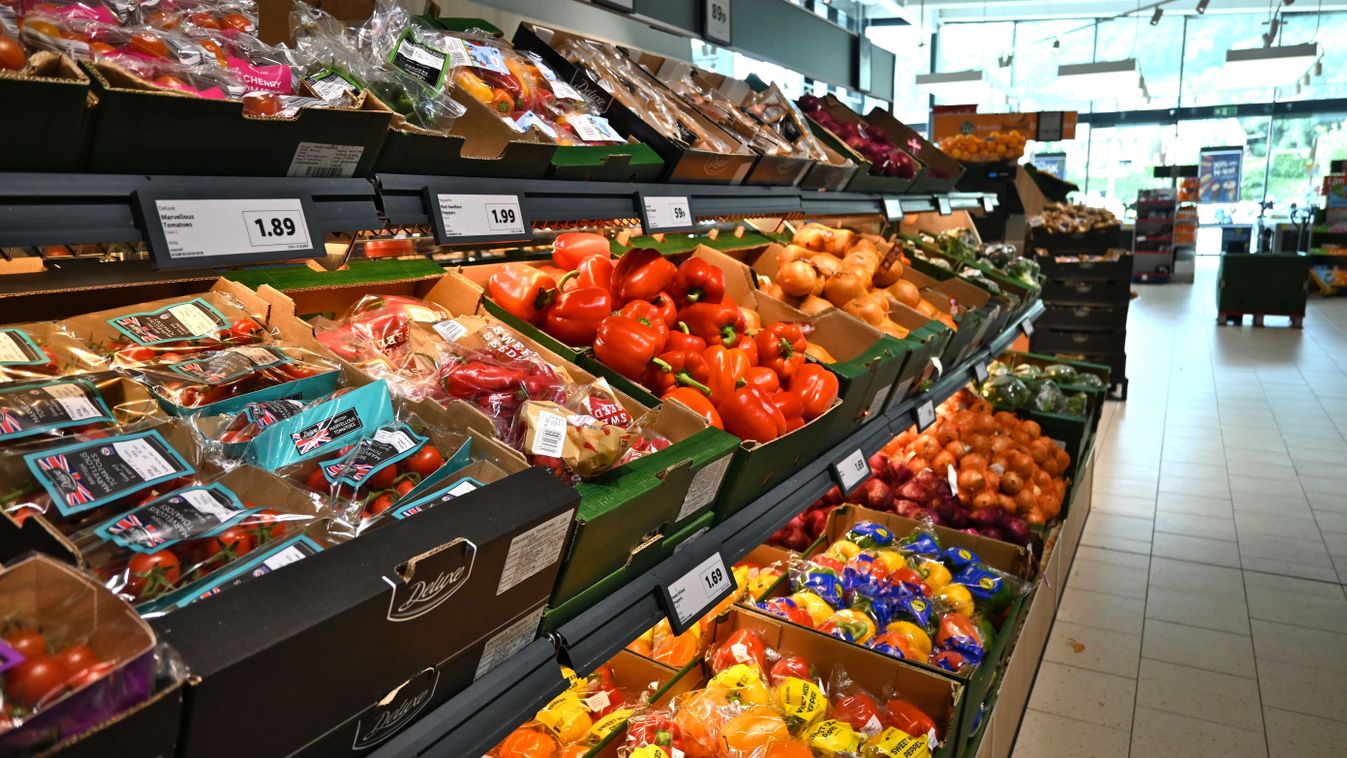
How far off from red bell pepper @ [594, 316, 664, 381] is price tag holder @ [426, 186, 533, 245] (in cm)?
29

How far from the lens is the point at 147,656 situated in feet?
1.76

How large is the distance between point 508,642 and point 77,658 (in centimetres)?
50

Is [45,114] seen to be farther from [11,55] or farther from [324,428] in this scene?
[324,428]

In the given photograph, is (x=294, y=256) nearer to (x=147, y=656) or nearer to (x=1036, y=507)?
(x=147, y=656)

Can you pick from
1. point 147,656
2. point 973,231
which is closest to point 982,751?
point 147,656

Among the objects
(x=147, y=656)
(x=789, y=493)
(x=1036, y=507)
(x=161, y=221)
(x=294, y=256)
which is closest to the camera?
(x=147, y=656)

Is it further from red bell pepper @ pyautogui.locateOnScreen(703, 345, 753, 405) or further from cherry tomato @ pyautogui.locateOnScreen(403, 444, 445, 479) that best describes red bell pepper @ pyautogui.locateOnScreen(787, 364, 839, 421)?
cherry tomato @ pyautogui.locateOnScreen(403, 444, 445, 479)

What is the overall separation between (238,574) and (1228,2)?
→ 19.3m

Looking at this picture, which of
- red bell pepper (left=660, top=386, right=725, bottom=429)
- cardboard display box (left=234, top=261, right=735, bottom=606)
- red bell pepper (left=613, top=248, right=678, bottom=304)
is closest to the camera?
cardboard display box (left=234, top=261, right=735, bottom=606)

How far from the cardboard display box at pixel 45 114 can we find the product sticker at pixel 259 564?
17.3 inches

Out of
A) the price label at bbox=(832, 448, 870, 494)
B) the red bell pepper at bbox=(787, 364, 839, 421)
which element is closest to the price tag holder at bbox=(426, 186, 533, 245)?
the red bell pepper at bbox=(787, 364, 839, 421)

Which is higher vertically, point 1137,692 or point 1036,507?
point 1036,507

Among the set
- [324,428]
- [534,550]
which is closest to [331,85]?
[324,428]

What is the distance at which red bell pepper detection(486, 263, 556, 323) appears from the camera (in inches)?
69.4
